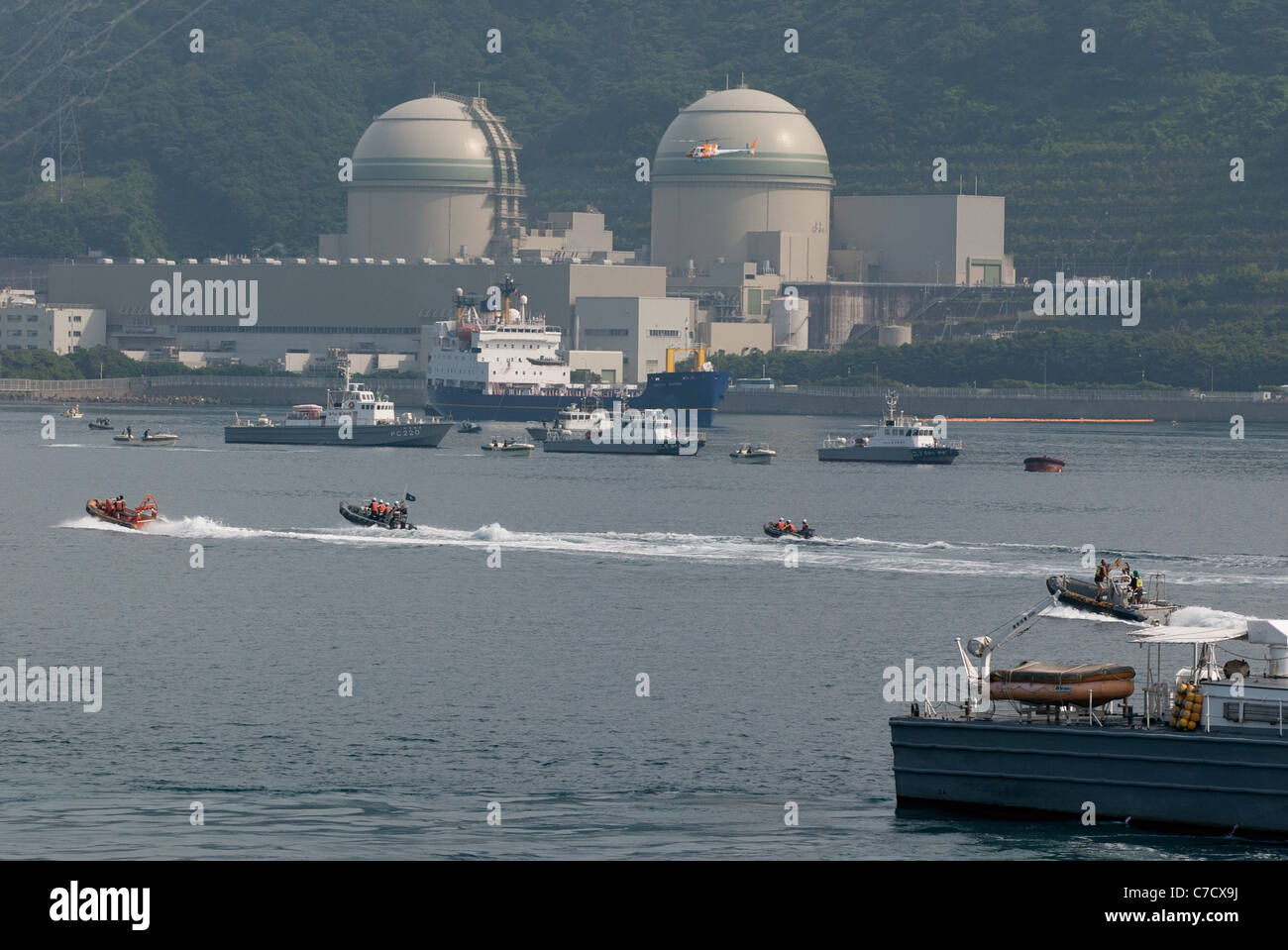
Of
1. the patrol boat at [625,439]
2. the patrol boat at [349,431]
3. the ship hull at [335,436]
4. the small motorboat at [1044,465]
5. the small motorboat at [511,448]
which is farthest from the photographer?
the patrol boat at [349,431]

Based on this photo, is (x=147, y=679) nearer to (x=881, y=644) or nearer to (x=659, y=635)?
(x=659, y=635)

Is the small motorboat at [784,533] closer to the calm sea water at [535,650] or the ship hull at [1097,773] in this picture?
the calm sea water at [535,650]

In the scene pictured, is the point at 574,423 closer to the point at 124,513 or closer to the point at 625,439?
the point at 625,439

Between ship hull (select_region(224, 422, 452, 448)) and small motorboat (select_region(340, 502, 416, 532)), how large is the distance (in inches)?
2951

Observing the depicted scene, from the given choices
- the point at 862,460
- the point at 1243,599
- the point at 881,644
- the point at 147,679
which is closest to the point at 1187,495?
the point at 862,460

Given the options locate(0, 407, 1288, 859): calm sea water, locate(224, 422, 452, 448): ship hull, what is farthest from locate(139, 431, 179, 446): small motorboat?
locate(0, 407, 1288, 859): calm sea water

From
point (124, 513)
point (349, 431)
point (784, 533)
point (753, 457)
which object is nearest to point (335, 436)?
point (349, 431)

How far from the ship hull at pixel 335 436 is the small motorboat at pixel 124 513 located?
2931 inches

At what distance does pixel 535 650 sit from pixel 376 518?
37170mm

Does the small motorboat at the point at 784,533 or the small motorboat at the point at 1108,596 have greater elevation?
the small motorboat at the point at 784,533

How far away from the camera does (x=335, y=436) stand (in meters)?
178

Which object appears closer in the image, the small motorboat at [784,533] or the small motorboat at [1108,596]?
the small motorboat at [1108,596]

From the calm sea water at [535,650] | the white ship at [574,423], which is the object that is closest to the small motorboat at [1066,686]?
the calm sea water at [535,650]

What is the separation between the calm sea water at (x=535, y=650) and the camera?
142ft
